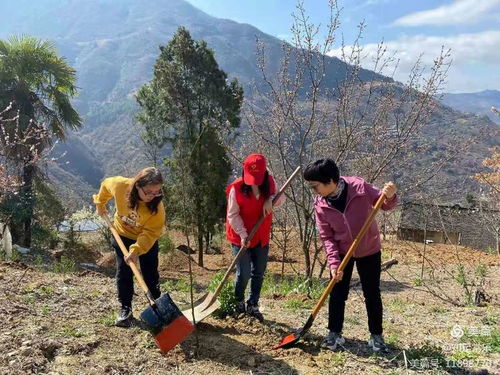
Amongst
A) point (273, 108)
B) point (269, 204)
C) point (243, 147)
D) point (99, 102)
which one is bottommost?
point (269, 204)

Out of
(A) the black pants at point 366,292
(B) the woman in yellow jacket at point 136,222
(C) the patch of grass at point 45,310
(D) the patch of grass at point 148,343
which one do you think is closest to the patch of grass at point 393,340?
(A) the black pants at point 366,292

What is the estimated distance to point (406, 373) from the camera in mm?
3121

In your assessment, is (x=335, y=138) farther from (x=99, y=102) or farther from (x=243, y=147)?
(x=99, y=102)

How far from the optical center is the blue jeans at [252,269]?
4.01m

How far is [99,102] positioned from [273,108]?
20236 cm

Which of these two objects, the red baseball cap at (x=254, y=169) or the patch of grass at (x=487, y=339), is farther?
the red baseball cap at (x=254, y=169)

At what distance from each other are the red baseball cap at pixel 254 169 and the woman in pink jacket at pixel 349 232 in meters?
0.57

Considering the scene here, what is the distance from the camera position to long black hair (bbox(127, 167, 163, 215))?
11.3 ft

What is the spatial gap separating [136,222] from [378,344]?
2095mm

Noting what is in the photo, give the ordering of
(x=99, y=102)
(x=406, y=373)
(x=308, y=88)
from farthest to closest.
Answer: (x=99, y=102)
(x=308, y=88)
(x=406, y=373)

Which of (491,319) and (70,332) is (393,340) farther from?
(70,332)

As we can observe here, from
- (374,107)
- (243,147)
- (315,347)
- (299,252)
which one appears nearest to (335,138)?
(374,107)

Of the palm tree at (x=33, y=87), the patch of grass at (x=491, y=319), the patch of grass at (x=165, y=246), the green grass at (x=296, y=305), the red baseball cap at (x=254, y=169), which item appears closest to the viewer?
the red baseball cap at (x=254, y=169)

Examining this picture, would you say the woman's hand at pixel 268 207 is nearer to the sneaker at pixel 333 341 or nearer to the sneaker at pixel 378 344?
the sneaker at pixel 333 341
